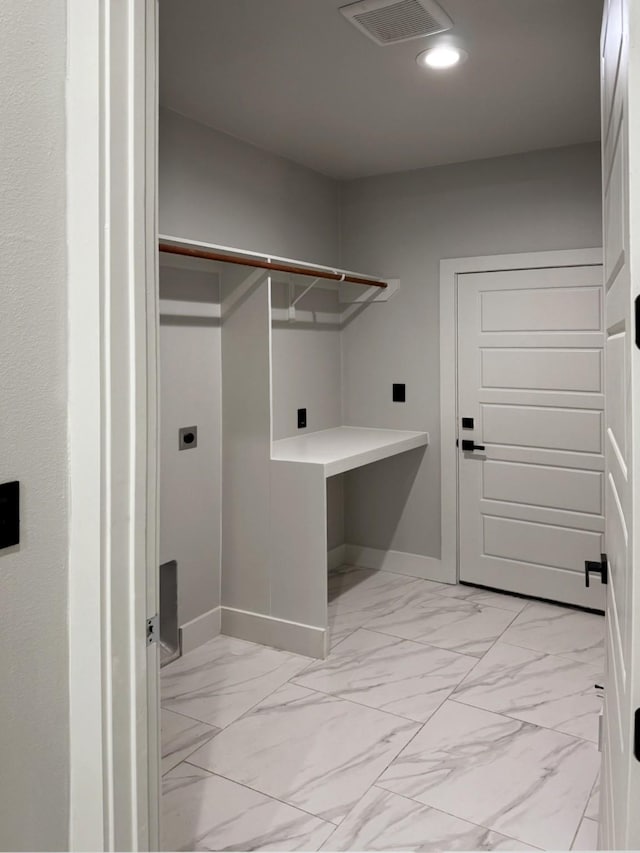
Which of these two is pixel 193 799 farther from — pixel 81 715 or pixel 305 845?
pixel 81 715

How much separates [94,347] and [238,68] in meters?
1.88

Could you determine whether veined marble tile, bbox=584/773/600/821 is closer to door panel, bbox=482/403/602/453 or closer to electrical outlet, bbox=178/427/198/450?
door panel, bbox=482/403/602/453

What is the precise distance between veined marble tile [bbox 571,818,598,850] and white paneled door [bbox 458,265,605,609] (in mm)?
1713

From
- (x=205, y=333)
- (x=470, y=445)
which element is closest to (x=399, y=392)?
(x=470, y=445)

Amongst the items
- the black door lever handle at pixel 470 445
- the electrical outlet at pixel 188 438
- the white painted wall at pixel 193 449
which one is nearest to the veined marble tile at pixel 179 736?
the white painted wall at pixel 193 449

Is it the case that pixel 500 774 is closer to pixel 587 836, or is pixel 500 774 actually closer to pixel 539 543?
pixel 587 836

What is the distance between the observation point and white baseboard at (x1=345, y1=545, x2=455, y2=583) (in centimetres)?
401

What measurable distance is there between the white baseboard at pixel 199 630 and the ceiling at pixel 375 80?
2.33m

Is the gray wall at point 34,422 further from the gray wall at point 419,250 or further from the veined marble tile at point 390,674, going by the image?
the gray wall at point 419,250

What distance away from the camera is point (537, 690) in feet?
8.98

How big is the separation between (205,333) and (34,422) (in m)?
2.17

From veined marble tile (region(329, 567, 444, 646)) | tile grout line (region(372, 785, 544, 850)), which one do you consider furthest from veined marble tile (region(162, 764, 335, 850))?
veined marble tile (region(329, 567, 444, 646))

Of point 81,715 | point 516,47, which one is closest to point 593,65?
point 516,47

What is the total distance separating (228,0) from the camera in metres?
1.99
